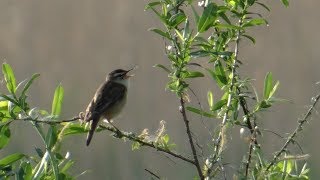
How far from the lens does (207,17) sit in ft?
7.30

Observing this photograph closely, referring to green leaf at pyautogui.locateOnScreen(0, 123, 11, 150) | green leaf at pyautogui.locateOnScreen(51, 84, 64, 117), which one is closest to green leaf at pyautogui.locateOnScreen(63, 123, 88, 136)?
green leaf at pyautogui.locateOnScreen(51, 84, 64, 117)

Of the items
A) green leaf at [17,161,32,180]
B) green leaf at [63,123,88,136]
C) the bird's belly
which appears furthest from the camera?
the bird's belly

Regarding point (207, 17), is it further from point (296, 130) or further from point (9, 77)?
point (9, 77)

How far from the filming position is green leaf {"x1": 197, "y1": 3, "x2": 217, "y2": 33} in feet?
7.27

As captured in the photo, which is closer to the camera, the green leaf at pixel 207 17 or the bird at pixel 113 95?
the green leaf at pixel 207 17

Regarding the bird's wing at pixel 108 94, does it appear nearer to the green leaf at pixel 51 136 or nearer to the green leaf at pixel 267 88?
the green leaf at pixel 267 88

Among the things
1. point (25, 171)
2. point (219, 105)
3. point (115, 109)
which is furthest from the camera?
point (115, 109)

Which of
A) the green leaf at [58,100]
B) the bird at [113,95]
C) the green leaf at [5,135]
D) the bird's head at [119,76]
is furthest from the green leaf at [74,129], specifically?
the bird's head at [119,76]

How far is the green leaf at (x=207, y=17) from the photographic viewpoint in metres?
2.22

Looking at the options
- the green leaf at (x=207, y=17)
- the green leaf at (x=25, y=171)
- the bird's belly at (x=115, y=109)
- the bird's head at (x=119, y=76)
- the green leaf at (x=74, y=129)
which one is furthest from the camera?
the bird's head at (x=119, y=76)

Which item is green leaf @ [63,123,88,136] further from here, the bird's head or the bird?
the bird's head

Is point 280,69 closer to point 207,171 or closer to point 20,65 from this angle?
point 20,65

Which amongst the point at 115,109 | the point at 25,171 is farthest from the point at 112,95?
the point at 25,171

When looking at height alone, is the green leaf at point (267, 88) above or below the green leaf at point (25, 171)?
above
